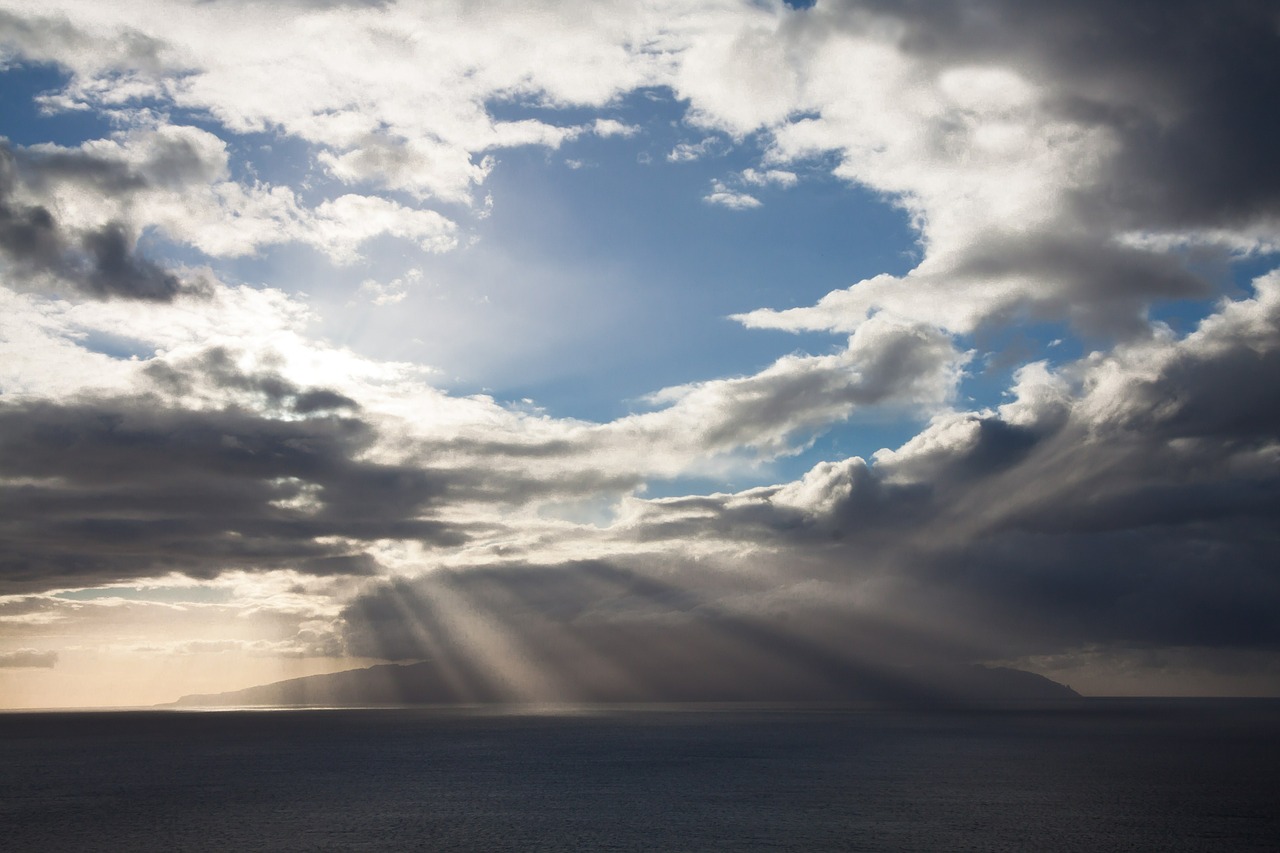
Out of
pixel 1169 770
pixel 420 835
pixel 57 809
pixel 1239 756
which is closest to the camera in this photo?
pixel 420 835

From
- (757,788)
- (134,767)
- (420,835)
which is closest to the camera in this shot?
(420,835)

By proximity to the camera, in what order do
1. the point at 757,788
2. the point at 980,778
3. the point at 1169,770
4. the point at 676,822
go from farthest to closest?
1. the point at 1169,770
2. the point at 980,778
3. the point at 757,788
4. the point at 676,822

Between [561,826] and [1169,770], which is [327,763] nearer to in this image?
[561,826]

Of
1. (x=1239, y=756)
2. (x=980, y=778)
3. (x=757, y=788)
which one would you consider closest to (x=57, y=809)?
(x=757, y=788)

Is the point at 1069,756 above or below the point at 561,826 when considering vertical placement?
below

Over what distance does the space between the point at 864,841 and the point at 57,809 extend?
92.9m

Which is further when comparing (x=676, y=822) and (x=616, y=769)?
(x=616, y=769)

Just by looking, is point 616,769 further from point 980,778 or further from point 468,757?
point 980,778

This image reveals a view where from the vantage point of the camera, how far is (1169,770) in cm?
14575

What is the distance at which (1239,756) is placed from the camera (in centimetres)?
17588

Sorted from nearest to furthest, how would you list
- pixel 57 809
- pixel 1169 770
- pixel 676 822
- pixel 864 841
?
pixel 864 841 < pixel 676 822 < pixel 57 809 < pixel 1169 770

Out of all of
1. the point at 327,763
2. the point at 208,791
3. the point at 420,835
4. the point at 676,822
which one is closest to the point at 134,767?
the point at 327,763

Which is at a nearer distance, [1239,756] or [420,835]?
[420,835]

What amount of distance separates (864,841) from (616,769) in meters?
75.7
